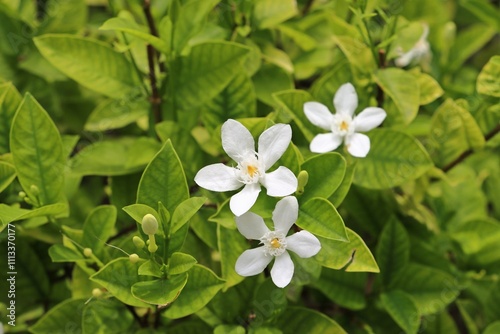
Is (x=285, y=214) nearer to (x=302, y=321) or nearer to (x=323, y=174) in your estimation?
(x=323, y=174)

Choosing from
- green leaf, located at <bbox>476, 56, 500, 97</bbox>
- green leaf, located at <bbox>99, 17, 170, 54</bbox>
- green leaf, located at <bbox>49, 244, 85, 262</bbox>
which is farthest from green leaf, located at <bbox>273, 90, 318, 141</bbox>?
green leaf, located at <bbox>49, 244, 85, 262</bbox>

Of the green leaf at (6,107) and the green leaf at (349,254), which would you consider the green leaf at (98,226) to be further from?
the green leaf at (349,254)

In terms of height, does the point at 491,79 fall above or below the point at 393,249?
above

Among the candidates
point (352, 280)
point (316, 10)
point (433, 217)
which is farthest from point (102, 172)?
point (433, 217)

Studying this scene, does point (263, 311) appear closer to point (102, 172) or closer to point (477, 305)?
point (102, 172)

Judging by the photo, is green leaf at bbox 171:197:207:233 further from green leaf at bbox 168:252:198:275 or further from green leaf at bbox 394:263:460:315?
green leaf at bbox 394:263:460:315

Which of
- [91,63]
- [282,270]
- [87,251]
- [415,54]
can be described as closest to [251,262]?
[282,270]
